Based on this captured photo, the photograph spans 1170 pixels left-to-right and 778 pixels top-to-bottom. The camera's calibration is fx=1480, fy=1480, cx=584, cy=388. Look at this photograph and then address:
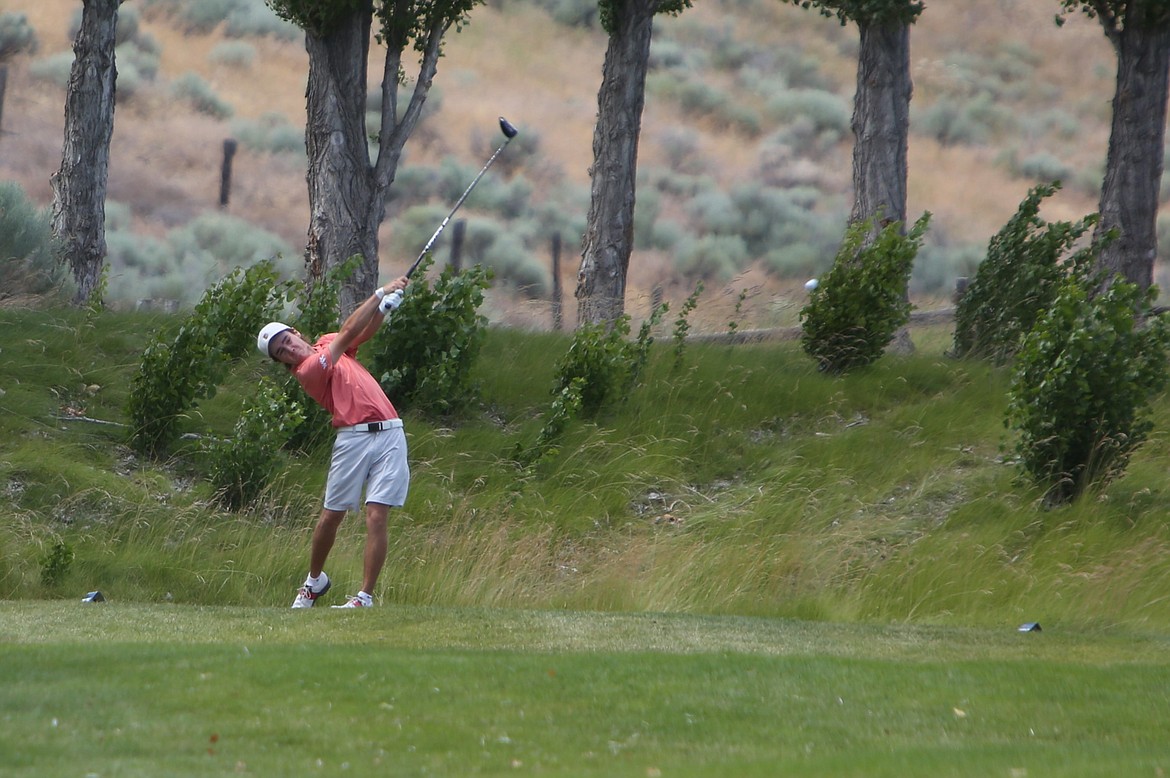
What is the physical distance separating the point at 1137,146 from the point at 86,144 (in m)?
11.8

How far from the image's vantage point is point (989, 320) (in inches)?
663

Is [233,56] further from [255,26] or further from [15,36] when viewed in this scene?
[15,36]

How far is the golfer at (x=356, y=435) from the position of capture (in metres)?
9.20

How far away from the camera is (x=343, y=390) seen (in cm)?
925

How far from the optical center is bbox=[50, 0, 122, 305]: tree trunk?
54.0 ft

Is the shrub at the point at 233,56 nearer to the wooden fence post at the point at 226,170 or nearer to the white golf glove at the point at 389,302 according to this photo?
the wooden fence post at the point at 226,170

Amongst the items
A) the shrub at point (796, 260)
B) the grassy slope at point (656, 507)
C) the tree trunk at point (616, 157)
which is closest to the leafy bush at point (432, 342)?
the grassy slope at point (656, 507)

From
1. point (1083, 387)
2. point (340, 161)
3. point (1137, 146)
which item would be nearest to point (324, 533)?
point (1083, 387)

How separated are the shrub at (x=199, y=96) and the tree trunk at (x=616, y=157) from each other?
118ft

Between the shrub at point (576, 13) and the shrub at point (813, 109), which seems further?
the shrub at point (576, 13)

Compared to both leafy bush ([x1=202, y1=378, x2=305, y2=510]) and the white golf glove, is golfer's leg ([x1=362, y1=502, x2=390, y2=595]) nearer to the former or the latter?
the white golf glove

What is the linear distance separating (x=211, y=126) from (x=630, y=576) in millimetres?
41963

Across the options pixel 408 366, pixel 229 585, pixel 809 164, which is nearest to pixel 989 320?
pixel 408 366

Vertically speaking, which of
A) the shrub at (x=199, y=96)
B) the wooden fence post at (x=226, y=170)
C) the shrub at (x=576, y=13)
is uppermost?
the shrub at (x=576, y=13)
